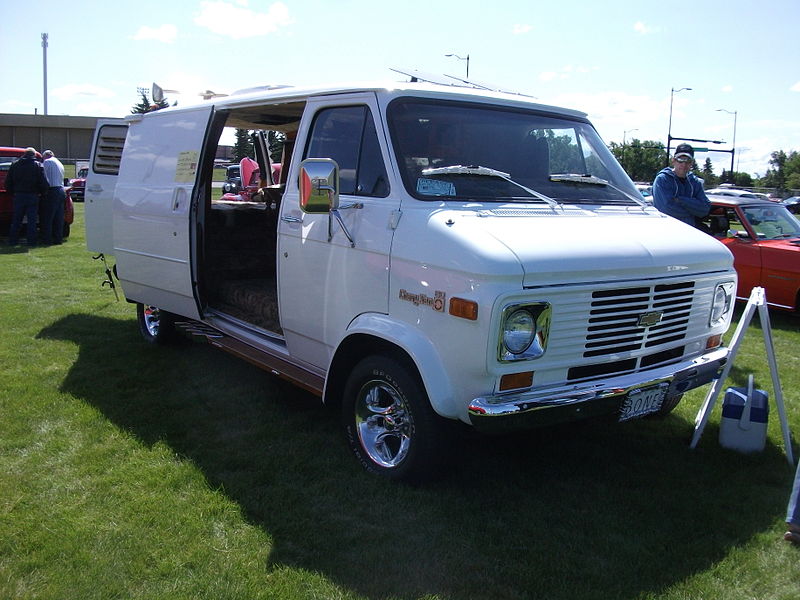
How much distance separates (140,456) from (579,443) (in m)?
2.87

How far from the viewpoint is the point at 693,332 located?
4.25m

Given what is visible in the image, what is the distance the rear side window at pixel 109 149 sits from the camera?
7738 millimetres

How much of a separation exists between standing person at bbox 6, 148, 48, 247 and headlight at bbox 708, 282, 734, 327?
12.9 m

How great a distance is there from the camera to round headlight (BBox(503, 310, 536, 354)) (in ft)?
11.1

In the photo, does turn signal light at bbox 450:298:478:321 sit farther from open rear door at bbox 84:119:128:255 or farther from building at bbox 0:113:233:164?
building at bbox 0:113:233:164

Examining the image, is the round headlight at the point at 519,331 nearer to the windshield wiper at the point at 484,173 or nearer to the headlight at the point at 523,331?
the headlight at the point at 523,331

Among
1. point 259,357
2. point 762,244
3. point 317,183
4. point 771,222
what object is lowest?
point 259,357

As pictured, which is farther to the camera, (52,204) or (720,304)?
(52,204)

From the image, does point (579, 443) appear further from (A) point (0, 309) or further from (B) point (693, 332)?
(A) point (0, 309)

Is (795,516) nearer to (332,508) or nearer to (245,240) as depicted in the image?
(332,508)

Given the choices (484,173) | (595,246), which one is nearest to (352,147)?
(484,173)

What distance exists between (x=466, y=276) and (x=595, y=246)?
2.55 feet

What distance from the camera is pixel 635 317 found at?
3.82 metres

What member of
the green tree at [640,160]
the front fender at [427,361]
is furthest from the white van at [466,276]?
the green tree at [640,160]
